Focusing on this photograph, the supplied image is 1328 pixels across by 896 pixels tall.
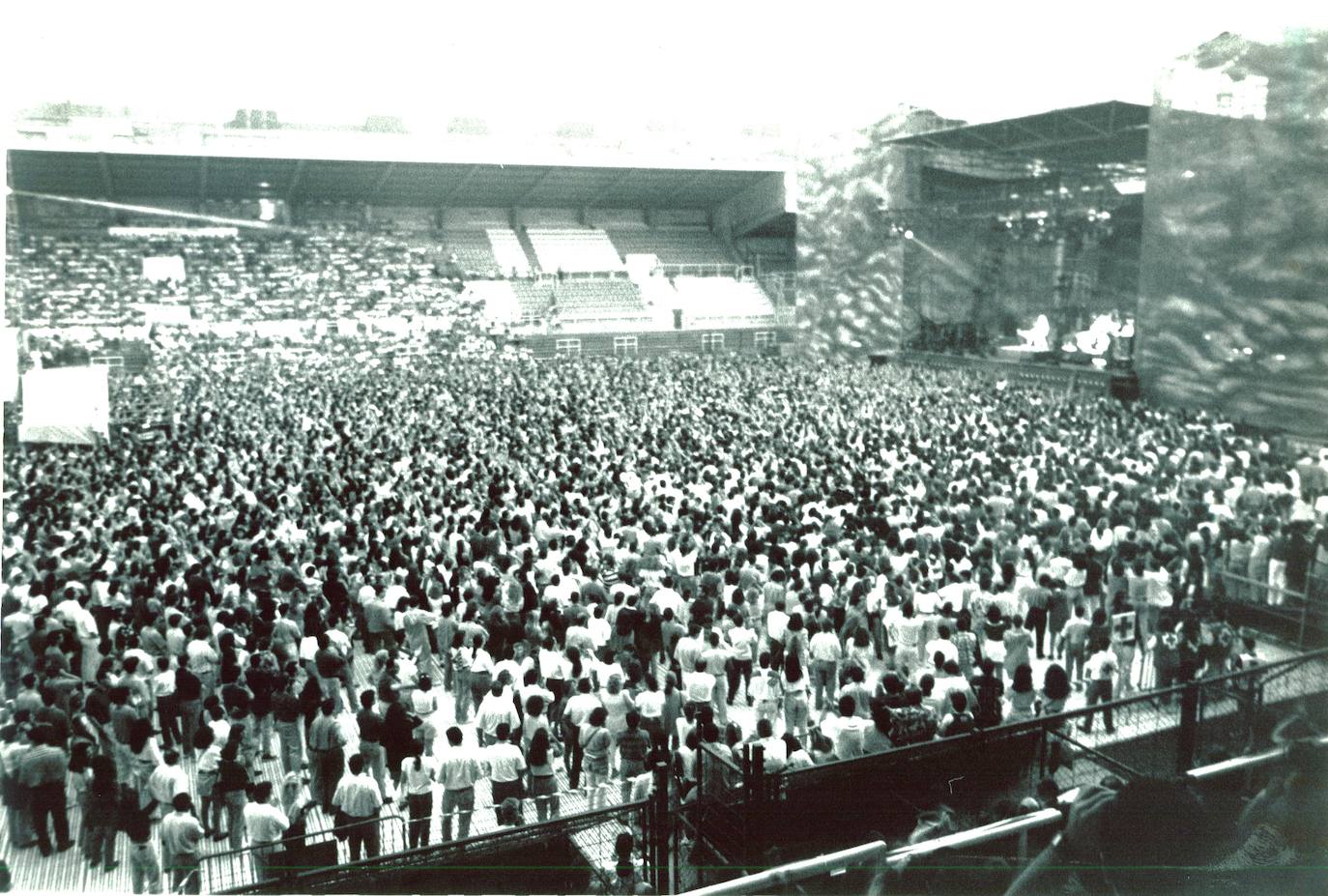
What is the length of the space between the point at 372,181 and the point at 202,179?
589 cm

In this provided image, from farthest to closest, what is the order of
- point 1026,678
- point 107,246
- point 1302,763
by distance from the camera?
point 107,246, point 1026,678, point 1302,763

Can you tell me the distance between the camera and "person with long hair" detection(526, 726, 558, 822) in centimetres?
677

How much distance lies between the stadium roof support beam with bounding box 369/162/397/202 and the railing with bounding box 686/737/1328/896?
35.5 metres

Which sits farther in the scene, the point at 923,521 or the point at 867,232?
the point at 867,232

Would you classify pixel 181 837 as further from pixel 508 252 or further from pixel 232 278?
pixel 508 252

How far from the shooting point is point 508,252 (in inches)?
1656

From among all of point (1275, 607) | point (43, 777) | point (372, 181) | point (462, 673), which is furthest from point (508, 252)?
point (43, 777)

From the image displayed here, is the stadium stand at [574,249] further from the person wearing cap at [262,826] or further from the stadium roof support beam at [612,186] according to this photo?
the person wearing cap at [262,826]

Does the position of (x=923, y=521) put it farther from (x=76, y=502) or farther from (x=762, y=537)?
(x=76, y=502)

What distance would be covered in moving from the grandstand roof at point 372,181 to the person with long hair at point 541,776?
31775 millimetres

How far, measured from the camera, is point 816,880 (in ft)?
16.4

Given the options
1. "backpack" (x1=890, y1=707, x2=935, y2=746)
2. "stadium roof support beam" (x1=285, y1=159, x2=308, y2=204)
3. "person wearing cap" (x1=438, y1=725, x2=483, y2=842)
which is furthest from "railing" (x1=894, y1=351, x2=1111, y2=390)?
"stadium roof support beam" (x1=285, y1=159, x2=308, y2=204)

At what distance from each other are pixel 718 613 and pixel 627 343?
1096 inches

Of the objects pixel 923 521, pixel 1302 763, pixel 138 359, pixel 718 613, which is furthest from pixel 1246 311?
pixel 138 359
